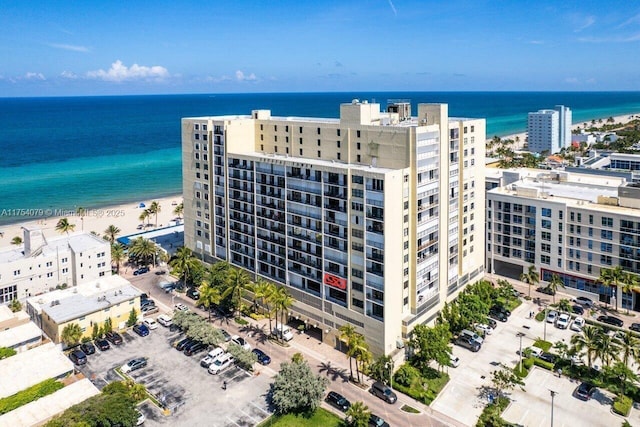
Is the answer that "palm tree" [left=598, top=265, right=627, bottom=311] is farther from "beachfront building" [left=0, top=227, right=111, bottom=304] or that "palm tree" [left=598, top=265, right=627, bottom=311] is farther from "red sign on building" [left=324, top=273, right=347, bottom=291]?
"beachfront building" [left=0, top=227, right=111, bottom=304]

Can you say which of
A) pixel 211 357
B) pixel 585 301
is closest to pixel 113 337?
pixel 211 357

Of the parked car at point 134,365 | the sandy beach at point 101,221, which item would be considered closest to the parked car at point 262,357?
the parked car at point 134,365

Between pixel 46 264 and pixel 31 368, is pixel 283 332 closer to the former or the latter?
pixel 31 368

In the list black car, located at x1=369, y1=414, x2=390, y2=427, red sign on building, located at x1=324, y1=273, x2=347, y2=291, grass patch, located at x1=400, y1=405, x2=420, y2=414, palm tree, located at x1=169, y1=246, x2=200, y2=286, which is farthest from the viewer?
palm tree, located at x1=169, y1=246, x2=200, y2=286

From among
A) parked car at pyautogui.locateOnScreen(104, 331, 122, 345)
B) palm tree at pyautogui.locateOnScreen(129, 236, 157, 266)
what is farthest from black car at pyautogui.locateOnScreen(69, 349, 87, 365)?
palm tree at pyautogui.locateOnScreen(129, 236, 157, 266)

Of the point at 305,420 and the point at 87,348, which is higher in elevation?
the point at 87,348

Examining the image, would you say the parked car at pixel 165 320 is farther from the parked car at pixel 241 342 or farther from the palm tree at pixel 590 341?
the palm tree at pixel 590 341
